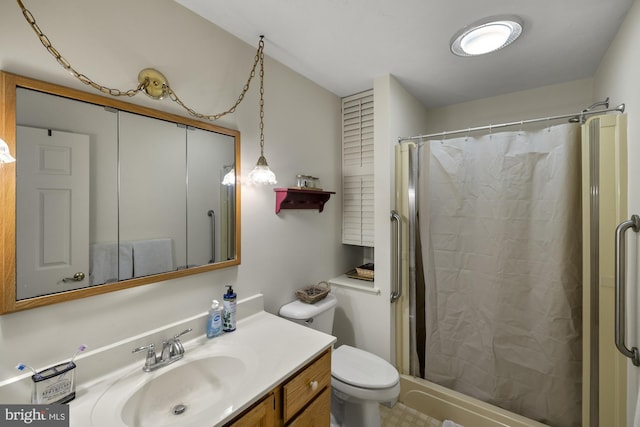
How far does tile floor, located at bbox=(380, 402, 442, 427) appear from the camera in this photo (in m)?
1.74

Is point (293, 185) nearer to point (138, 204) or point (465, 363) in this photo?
point (138, 204)

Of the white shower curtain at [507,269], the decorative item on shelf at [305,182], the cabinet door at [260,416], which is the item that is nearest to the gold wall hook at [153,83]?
the decorative item on shelf at [305,182]

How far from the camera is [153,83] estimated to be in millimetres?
1098

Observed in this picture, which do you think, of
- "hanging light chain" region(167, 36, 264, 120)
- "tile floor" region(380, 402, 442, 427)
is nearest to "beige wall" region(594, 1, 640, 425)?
"tile floor" region(380, 402, 442, 427)

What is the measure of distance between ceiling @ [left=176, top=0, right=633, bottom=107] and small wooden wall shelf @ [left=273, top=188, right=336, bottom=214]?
82 cm

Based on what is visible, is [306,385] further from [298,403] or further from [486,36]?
[486,36]

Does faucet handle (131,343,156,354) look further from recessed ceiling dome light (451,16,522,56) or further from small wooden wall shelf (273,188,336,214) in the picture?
recessed ceiling dome light (451,16,522,56)

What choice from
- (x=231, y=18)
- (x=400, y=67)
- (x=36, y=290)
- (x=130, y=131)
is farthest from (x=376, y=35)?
(x=36, y=290)

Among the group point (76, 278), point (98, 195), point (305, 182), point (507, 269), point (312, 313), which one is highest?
point (305, 182)

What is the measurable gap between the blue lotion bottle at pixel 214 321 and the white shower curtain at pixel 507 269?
4.55 feet

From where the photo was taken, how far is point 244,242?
4.86 feet

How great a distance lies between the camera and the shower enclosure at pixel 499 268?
4.90 feet

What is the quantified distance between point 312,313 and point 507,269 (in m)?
1.23

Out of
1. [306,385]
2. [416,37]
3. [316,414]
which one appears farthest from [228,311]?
[416,37]
